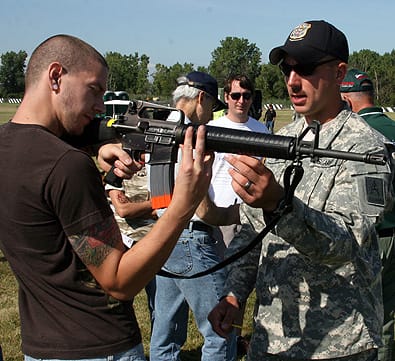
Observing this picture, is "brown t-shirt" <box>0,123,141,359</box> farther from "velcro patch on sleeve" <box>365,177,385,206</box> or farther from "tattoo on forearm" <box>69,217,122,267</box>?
"velcro patch on sleeve" <box>365,177,385,206</box>

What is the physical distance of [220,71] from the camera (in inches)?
3917

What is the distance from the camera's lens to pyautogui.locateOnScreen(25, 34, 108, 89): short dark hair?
7.22 ft

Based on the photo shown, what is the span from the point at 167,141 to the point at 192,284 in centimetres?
174

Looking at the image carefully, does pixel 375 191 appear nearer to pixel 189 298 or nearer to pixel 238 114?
pixel 189 298

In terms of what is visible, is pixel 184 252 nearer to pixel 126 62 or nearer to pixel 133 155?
pixel 133 155

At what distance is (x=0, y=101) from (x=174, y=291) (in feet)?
343

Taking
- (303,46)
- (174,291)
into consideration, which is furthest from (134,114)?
(174,291)

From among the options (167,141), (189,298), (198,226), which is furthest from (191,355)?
(167,141)

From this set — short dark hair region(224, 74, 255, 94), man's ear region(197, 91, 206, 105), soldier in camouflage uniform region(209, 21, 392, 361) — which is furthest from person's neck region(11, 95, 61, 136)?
short dark hair region(224, 74, 255, 94)

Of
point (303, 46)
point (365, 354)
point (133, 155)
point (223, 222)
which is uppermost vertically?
point (303, 46)

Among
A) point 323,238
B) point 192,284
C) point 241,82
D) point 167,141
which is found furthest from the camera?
point 241,82

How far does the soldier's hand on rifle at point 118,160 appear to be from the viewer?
2.78 meters

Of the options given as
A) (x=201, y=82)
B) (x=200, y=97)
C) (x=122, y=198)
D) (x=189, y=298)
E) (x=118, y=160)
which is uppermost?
(x=201, y=82)

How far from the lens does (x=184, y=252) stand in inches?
159
